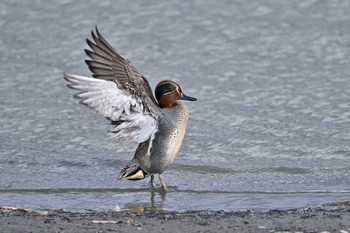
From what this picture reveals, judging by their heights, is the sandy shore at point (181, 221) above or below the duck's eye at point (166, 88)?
below

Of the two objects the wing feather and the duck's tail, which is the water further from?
the wing feather

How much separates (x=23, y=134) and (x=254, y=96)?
2.95m

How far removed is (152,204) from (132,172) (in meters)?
0.64

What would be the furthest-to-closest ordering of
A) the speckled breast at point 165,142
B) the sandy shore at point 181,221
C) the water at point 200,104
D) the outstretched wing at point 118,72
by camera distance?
Result: the water at point 200,104 < the speckled breast at point 165,142 < the outstretched wing at point 118,72 < the sandy shore at point 181,221

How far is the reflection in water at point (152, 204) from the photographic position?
25.9ft

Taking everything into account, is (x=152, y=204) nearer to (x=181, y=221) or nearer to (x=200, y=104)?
(x=181, y=221)

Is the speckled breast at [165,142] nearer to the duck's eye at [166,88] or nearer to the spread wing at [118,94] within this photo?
the spread wing at [118,94]

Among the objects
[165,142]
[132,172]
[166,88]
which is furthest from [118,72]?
[132,172]

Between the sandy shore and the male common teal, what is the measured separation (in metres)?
1.16

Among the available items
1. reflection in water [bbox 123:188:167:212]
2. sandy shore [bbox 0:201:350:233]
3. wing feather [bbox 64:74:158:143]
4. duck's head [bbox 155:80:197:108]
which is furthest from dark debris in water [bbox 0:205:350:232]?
duck's head [bbox 155:80:197:108]

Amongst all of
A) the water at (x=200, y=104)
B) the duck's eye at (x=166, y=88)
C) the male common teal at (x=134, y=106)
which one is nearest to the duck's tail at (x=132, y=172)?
the male common teal at (x=134, y=106)

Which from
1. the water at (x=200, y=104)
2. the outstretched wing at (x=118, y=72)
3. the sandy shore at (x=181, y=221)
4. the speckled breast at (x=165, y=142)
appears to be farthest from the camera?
the water at (x=200, y=104)

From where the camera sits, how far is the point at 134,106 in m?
8.08

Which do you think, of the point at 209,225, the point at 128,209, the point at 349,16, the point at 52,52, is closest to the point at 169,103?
the point at 128,209
